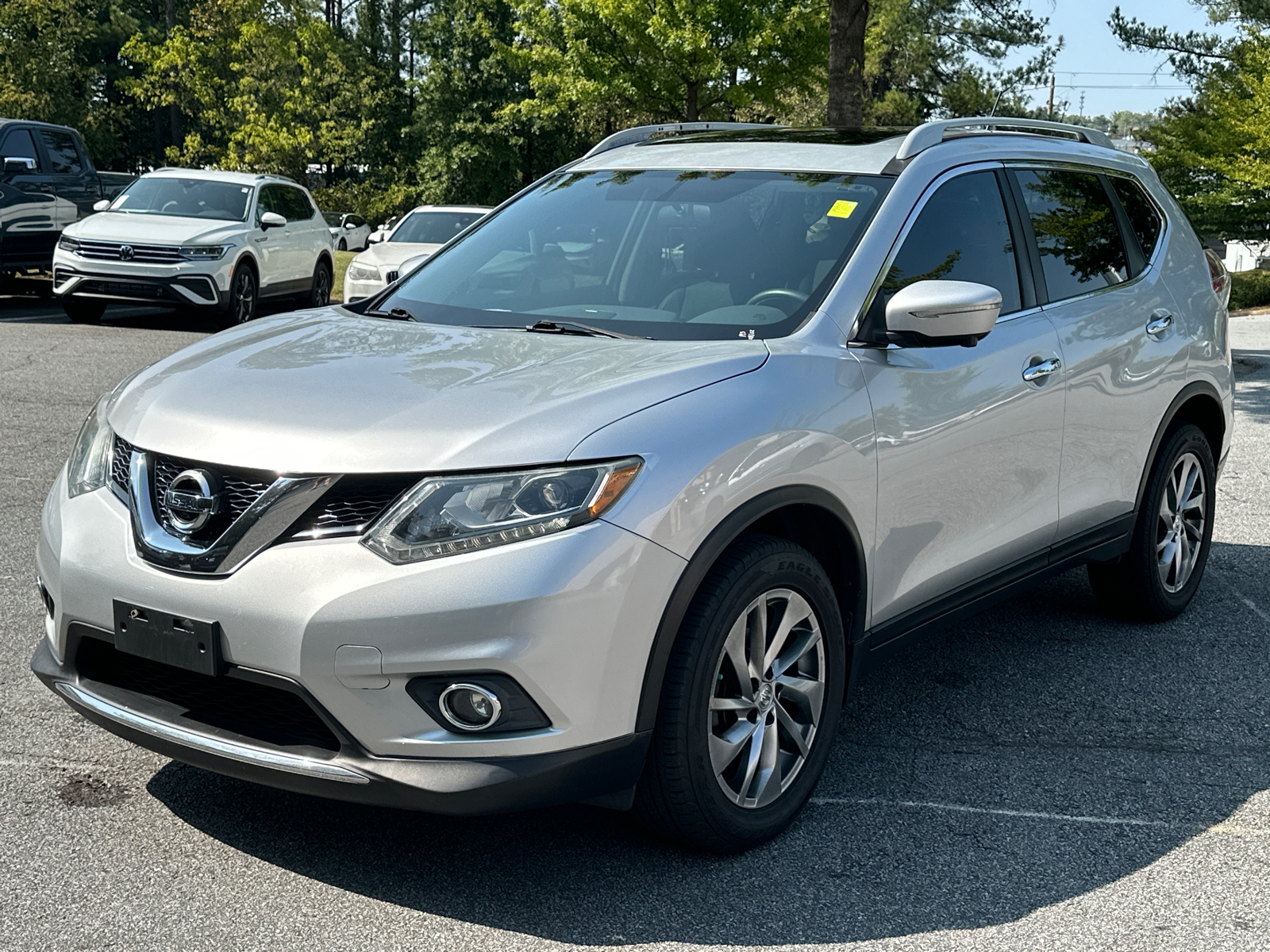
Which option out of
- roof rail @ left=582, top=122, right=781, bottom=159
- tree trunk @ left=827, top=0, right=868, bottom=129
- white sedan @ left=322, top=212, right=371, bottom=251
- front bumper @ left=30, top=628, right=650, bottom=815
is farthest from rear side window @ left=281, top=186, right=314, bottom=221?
front bumper @ left=30, top=628, right=650, bottom=815

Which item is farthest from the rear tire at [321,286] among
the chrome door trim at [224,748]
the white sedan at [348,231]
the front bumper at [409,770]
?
the front bumper at [409,770]

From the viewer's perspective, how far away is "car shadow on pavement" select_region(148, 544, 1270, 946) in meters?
3.24

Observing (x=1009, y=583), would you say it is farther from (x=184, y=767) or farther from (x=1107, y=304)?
(x=184, y=767)

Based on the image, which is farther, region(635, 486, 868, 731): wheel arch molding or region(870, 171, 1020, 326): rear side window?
region(870, 171, 1020, 326): rear side window

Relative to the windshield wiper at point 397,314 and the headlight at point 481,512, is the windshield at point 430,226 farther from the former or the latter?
the headlight at point 481,512

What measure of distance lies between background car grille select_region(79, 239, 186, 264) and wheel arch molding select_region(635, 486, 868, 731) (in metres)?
12.5

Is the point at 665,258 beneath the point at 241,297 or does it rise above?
above

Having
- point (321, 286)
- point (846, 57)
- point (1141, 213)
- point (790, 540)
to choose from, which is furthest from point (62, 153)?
point (790, 540)

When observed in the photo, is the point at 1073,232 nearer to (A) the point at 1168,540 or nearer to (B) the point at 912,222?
(B) the point at 912,222

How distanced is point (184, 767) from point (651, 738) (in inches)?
60.2

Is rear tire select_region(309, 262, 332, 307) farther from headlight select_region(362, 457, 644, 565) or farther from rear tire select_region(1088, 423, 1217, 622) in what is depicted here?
headlight select_region(362, 457, 644, 565)

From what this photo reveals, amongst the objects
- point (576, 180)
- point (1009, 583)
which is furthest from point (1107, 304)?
point (576, 180)

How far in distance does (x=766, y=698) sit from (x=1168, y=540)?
8.99ft

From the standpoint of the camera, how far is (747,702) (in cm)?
343
